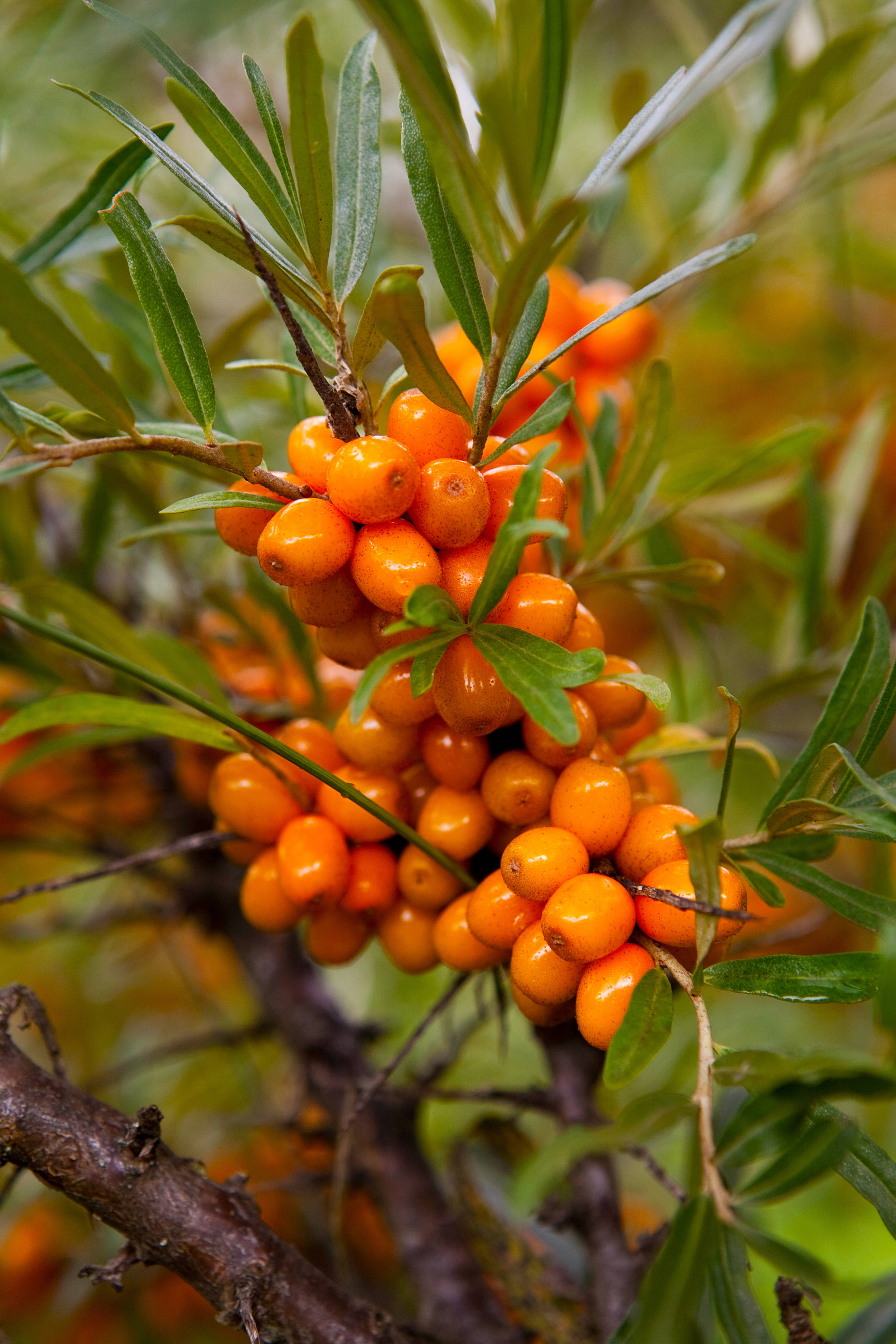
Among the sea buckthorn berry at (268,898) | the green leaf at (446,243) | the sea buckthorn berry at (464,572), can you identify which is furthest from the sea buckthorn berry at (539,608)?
the sea buckthorn berry at (268,898)

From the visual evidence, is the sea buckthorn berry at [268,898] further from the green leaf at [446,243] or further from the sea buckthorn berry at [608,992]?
the green leaf at [446,243]

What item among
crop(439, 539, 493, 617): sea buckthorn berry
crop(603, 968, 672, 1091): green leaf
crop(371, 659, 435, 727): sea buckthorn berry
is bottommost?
crop(603, 968, 672, 1091): green leaf

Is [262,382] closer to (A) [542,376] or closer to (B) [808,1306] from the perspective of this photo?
(A) [542,376]

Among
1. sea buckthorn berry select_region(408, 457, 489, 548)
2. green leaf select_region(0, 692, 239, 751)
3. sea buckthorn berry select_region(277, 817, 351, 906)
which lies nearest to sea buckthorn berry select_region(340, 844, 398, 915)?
sea buckthorn berry select_region(277, 817, 351, 906)

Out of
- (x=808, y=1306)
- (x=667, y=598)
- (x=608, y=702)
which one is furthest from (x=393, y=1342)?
(x=667, y=598)

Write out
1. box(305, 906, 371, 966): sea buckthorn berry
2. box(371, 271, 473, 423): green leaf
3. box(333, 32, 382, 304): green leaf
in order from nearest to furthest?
box(371, 271, 473, 423): green leaf, box(333, 32, 382, 304): green leaf, box(305, 906, 371, 966): sea buckthorn berry

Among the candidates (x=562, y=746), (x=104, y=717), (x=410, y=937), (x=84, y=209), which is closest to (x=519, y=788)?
(x=562, y=746)

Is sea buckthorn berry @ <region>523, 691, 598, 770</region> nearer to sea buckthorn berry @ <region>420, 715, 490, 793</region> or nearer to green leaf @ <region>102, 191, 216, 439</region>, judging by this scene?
sea buckthorn berry @ <region>420, 715, 490, 793</region>
